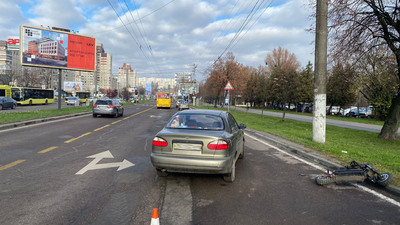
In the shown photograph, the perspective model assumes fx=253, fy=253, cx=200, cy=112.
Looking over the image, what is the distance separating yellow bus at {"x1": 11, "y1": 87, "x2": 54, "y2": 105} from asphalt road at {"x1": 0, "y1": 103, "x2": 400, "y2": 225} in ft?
128

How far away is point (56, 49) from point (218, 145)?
967 inches

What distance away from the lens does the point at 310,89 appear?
175 feet

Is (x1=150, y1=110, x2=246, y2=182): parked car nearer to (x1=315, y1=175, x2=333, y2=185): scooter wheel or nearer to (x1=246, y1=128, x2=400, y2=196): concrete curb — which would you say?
(x1=315, y1=175, x2=333, y2=185): scooter wheel

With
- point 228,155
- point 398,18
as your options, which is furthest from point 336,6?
point 228,155

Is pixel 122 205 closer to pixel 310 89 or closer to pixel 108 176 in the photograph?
pixel 108 176

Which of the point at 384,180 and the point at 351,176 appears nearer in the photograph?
the point at 384,180

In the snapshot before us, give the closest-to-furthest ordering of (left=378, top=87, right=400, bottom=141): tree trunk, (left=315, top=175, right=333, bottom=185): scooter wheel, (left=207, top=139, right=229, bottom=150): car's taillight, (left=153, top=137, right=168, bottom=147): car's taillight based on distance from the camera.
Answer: (left=207, top=139, right=229, bottom=150): car's taillight < (left=153, top=137, right=168, bottom=147): car's taillight < (left=315, top=175, right=333, bottom=185): scooter wheel < (left=378, top=87, right=400, bottom=141): tree trunk

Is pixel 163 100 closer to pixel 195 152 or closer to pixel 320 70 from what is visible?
pixel 320 70

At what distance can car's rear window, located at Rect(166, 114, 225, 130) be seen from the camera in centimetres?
538

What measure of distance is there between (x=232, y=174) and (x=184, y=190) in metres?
1.07

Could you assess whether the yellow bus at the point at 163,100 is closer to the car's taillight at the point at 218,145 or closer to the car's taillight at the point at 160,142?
the car's taillight at the point at 160,142

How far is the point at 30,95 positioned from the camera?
41.1m

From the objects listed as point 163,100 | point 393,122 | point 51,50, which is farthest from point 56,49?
point 393,122

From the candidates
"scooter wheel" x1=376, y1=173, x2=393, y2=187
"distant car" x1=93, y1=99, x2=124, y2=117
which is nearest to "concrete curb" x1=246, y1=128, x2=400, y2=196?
"scooter wheel" x1=376, y1=173, x2=393, y2=187
